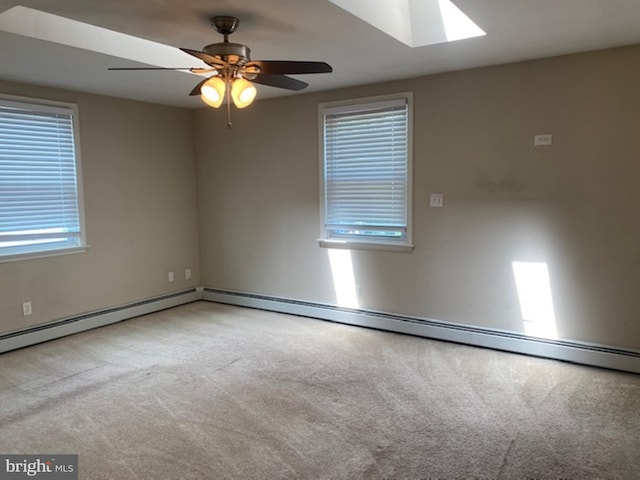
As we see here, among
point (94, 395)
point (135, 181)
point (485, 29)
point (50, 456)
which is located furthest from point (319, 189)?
point (50, 456)

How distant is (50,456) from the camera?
2.49 metres

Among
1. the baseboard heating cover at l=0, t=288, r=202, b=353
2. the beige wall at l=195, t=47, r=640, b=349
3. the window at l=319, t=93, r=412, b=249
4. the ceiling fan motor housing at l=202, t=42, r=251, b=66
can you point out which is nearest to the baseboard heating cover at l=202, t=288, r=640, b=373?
the beige wall at l=195, t=47, r=640, b=349

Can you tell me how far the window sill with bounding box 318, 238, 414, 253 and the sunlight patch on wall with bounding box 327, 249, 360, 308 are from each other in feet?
0.19

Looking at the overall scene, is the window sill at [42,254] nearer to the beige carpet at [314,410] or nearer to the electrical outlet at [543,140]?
the beige carpet at [314,410]

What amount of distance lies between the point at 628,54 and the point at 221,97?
9.29 ft

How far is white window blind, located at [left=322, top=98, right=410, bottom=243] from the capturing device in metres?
4.34

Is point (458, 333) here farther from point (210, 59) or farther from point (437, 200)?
point (210, 59)

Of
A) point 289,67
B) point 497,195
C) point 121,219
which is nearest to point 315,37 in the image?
point 289,67

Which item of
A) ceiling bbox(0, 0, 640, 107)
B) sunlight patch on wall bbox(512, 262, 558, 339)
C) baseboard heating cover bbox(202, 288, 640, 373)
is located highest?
ceiling bbox(0, 0, 640, 107)

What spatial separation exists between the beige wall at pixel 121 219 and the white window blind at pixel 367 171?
1.92 m

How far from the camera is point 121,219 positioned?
4992mm

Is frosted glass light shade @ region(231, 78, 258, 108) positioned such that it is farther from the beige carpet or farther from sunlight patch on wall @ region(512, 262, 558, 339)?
sunlight patch on wall @ region(512, 262, 558, 339)

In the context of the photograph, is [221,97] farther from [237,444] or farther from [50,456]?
[50,456]

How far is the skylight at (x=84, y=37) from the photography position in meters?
2.78
